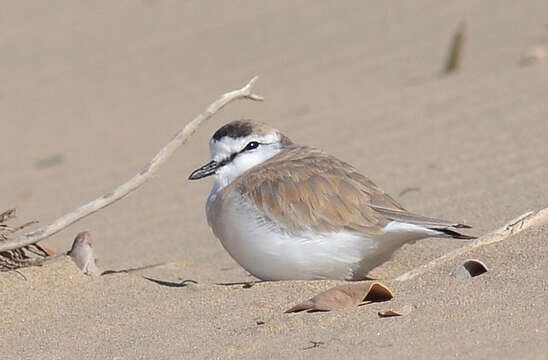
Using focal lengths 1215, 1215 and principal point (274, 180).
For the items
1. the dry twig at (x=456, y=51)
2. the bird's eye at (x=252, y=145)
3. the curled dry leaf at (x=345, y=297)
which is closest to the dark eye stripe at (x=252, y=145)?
the bird's eye at (x=252, y=145)

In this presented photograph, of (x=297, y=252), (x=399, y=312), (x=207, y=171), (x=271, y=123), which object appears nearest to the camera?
(x=399, y=312)

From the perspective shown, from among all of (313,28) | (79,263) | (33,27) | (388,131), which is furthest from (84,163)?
(33,27)

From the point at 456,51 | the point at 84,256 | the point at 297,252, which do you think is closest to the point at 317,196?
the point at 297,252

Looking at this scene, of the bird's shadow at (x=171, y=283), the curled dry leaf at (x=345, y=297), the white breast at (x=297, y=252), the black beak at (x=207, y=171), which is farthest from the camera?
the black beak at (x=207, y=171)

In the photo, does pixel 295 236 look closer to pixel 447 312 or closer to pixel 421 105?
pixel 447 312

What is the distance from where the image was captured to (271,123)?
34.7 ft

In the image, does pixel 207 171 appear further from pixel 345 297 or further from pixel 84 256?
pixel 345 297

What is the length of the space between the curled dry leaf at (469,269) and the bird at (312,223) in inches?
6.4

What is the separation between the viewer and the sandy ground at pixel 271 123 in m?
4.44

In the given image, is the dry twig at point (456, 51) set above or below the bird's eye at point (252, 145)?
below

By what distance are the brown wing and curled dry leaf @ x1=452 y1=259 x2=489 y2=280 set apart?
0.42m

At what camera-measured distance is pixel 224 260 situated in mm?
6586

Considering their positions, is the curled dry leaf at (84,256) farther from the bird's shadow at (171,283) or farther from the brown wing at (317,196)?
the brown wing at (317,196)

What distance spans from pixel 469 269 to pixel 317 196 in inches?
30.3
